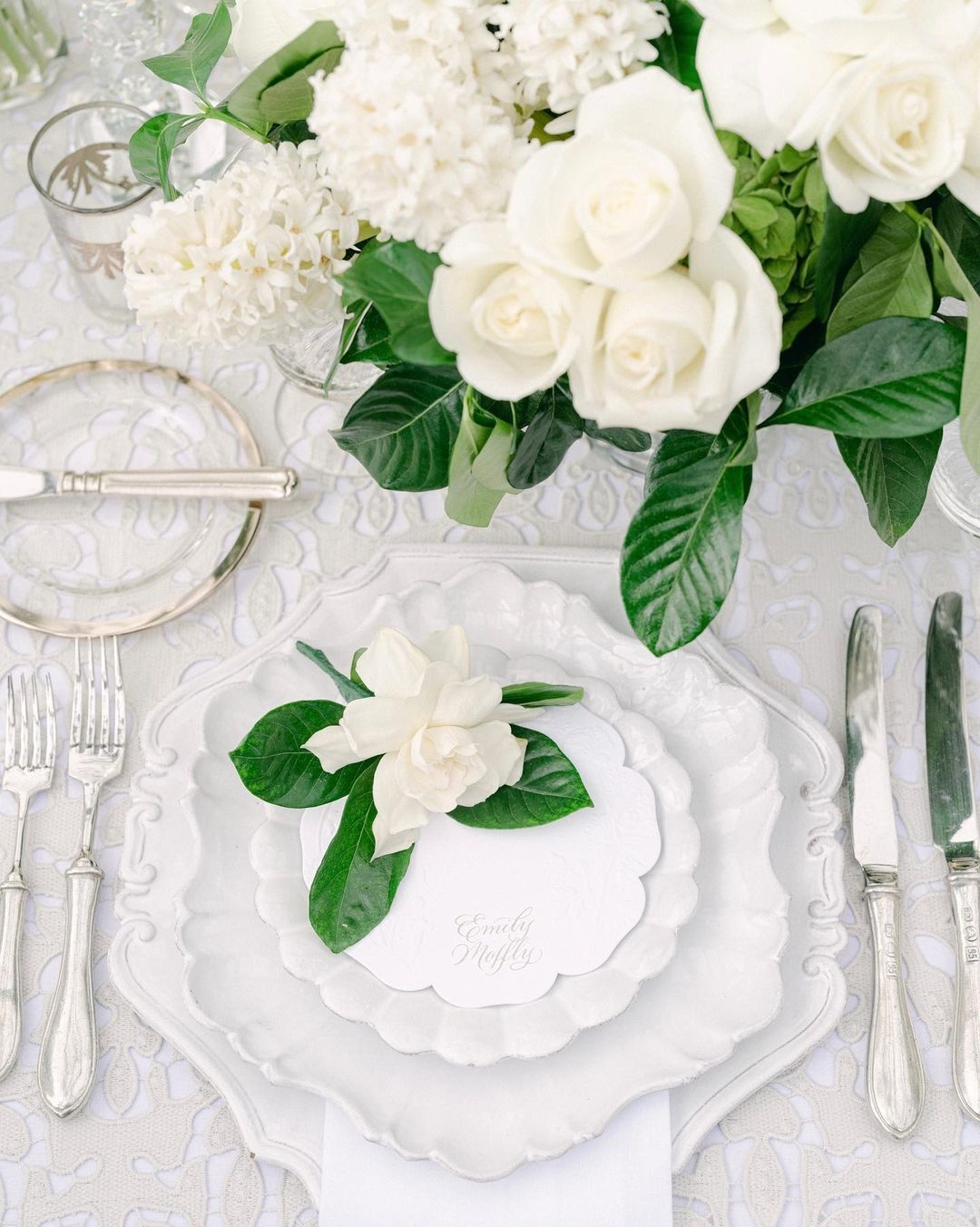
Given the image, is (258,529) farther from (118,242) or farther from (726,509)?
(726,509)

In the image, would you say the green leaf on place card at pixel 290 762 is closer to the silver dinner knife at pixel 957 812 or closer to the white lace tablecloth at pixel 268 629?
the white lace tablecloth at pixel 268 629

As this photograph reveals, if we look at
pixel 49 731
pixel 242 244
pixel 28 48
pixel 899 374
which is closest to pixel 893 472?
pixel 899 374

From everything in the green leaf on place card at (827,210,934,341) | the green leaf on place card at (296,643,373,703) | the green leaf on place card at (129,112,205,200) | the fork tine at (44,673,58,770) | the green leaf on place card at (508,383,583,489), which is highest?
the green leaf on place card at (129,112,205,200)

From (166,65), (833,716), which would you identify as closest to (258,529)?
(166,65)

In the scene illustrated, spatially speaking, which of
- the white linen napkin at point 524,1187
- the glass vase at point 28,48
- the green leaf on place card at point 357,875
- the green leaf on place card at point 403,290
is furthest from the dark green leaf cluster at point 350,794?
the glass vase at point 28,48

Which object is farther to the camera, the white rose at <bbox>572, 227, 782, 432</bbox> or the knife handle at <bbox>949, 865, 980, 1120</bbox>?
the knife handle at <bbox>949, 865, 980, 1120</bbox>

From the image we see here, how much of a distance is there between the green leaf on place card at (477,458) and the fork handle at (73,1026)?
332 millimetres

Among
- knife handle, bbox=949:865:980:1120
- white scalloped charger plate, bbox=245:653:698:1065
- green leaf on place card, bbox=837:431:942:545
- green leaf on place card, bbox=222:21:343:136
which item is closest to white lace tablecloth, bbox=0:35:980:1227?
knife handle, bbox=949:865:980:1120

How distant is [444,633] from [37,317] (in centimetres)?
44

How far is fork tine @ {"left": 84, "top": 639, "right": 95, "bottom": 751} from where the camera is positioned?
0.63 meters

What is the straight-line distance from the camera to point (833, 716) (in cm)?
64

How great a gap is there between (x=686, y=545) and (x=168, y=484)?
16.0 inches

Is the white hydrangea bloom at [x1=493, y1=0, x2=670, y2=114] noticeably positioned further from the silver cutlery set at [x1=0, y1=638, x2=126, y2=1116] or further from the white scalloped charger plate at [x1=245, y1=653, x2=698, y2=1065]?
the silver cutlery set at [x1=0, y1=638, x2=126, y2=1116]

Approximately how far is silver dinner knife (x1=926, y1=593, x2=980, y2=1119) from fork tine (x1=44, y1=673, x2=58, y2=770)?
1.77 feet
